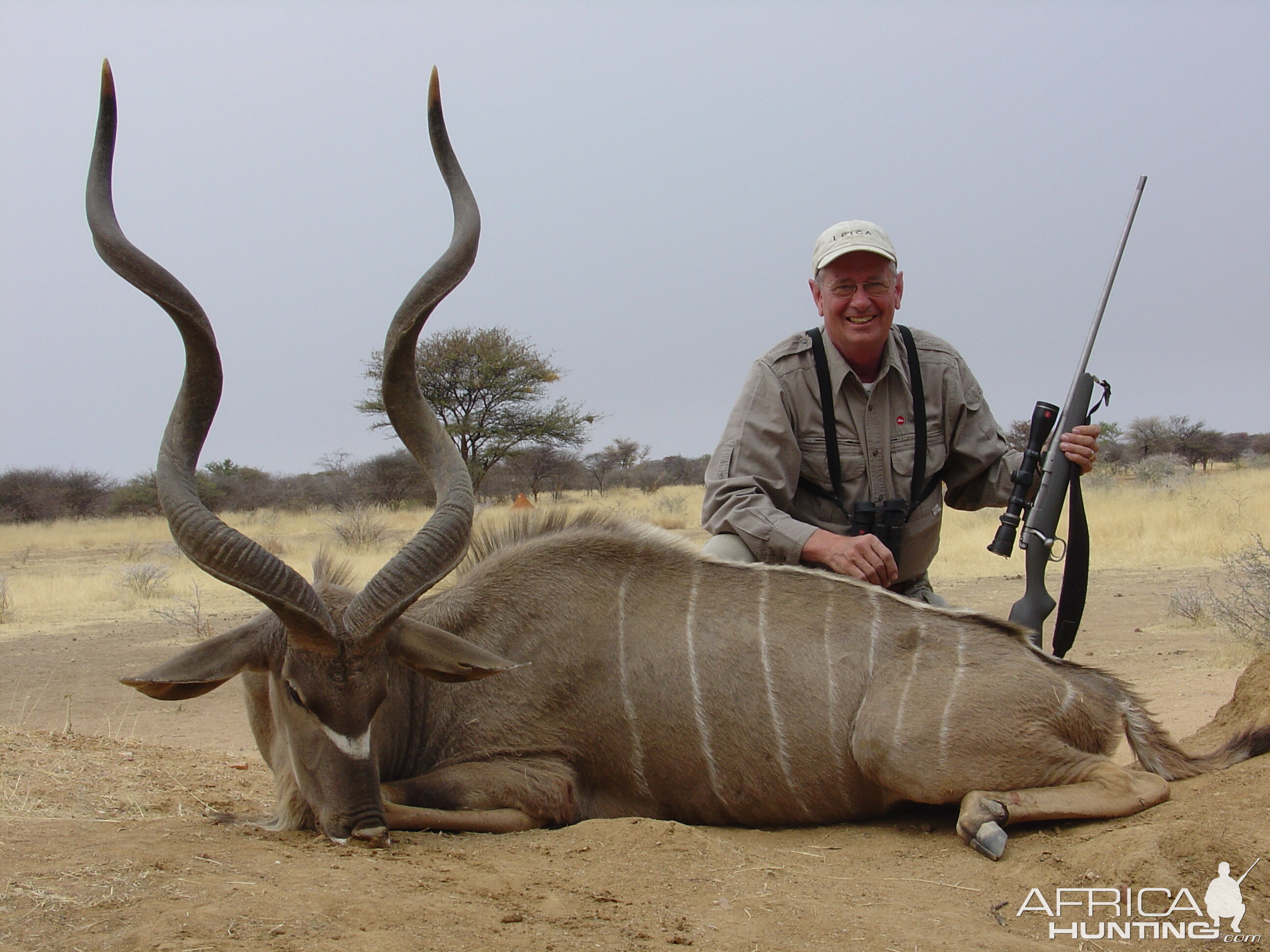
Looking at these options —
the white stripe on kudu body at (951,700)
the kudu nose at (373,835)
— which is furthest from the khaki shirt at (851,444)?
the kudu nose at (373,835)

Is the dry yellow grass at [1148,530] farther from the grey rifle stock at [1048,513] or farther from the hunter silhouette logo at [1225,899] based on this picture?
the hunter silhouette logo at [1225,899]

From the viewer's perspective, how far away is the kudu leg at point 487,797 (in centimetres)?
321

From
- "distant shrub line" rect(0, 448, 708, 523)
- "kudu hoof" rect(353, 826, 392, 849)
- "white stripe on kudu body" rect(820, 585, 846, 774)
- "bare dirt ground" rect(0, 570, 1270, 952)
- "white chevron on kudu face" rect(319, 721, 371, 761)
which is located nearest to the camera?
"bare dirt ground" rect(0, 570, 1270, 952)

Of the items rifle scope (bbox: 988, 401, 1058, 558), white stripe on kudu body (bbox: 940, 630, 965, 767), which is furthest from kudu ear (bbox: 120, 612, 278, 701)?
rifle scope (bbox: 988, 401, 1058, 558)

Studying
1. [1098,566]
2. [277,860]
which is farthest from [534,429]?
[277,860]

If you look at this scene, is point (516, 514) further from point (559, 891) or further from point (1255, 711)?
point (1255, 711)

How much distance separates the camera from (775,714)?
138 inches

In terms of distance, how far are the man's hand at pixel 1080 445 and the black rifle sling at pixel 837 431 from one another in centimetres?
58

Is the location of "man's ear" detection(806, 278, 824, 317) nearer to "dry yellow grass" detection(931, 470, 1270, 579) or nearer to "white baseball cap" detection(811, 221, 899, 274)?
"white baseball cap" detection(811, 221, 899, 274)

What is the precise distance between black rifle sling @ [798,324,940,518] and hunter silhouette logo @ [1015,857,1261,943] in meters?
2.02

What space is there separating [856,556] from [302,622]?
1991 millimetres

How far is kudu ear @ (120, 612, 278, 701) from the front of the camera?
312cm

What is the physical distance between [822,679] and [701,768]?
504 millimetres

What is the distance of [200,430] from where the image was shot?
3.30 metres
